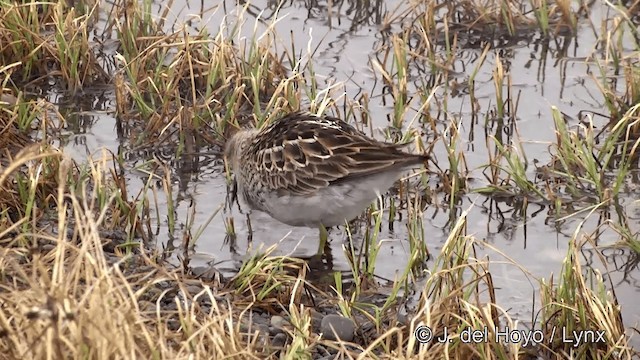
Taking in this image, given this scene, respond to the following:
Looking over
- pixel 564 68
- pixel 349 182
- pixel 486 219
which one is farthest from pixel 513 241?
pixel 564 68

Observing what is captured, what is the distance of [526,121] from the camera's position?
9195mm

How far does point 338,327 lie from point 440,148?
9.77 ft

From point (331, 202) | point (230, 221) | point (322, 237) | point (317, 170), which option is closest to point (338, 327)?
point (331, 202)

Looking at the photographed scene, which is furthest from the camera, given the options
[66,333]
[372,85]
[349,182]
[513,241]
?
[372,85]

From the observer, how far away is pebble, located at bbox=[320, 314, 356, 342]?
6.06m

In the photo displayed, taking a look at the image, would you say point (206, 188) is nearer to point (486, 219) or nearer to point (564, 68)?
point (486, 219)

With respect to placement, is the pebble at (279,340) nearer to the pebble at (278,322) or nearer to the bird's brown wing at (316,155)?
the pebble at (278,322)

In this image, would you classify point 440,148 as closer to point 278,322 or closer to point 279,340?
point 278,322

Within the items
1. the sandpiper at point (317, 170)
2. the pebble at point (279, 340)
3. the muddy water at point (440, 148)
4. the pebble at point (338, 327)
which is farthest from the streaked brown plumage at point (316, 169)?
the pebble at point (279, 340)

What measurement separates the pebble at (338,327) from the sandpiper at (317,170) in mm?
1082

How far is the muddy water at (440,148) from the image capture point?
7359 millimetres

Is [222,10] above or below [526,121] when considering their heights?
above

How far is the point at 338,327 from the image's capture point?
611cm

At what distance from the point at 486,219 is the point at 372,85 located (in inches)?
87.0
